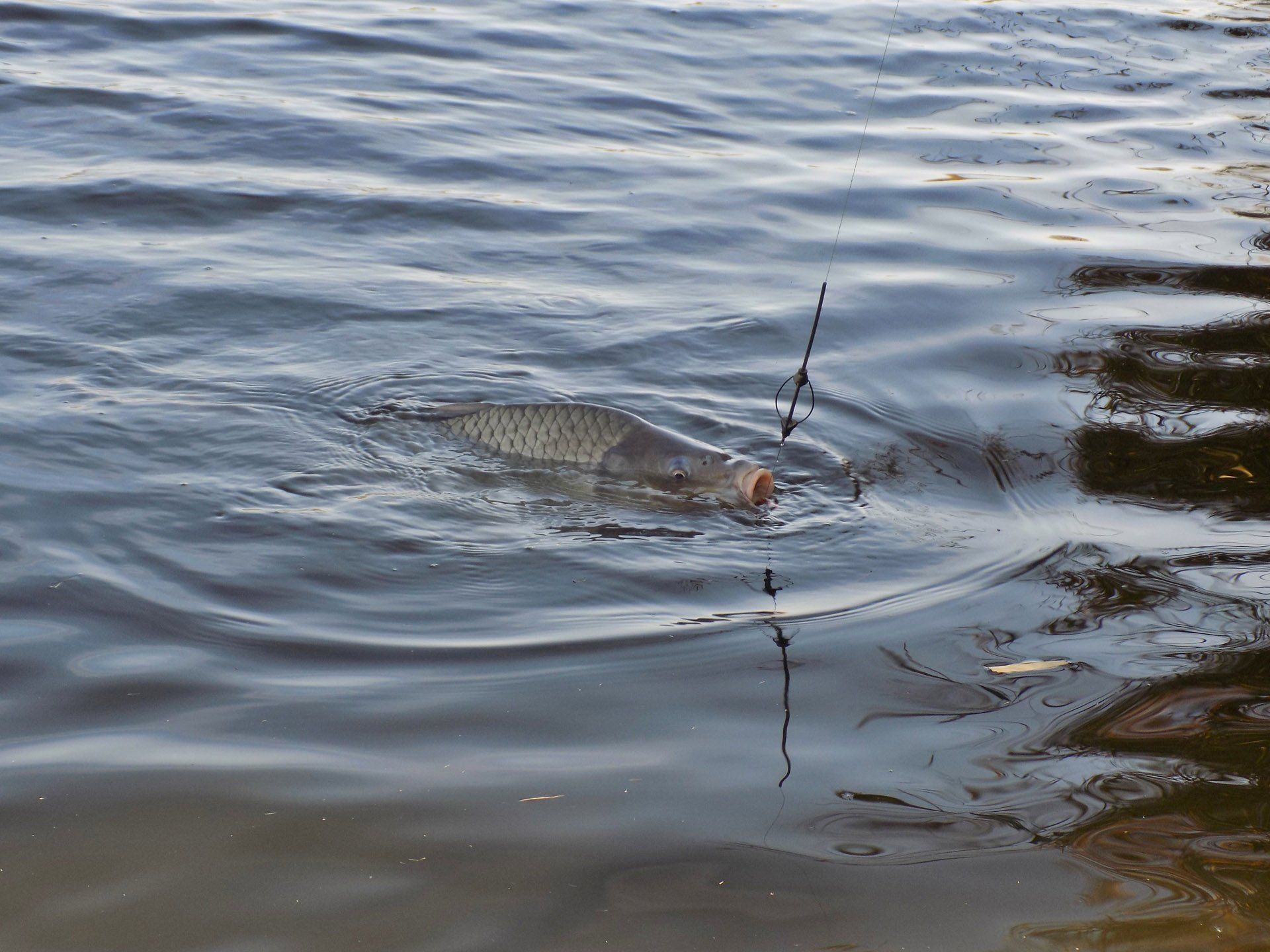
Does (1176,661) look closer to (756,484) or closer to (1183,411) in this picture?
(756,484)

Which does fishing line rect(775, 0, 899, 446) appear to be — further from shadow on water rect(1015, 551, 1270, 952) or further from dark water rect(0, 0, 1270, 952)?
shadow on water rect(1015, 551, 1270, 952)

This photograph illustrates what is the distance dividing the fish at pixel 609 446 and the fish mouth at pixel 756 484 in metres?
0.08

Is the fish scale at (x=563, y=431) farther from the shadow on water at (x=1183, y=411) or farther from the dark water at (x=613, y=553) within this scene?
the shadow on water at (x=1183, y=411)

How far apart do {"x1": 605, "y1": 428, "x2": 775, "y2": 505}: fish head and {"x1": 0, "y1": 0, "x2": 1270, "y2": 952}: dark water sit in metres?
0.09

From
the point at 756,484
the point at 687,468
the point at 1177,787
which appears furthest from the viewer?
the point at 687,468

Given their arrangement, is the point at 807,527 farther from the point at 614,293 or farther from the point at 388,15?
the point at 388,15

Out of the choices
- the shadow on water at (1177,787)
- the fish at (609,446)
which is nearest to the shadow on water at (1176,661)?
the shadow on water at (1177,787)

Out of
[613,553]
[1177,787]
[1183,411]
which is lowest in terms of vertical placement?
[613,553]

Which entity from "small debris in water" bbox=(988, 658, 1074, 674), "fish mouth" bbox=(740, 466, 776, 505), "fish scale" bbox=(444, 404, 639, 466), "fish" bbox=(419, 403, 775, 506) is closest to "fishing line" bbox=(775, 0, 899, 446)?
"fish mouth" bbox=(740, 466, 776, 505)

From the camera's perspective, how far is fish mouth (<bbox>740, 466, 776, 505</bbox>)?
14.3 feet

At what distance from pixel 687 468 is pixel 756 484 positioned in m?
0.28

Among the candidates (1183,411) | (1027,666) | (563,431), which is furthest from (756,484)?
(1183,411)

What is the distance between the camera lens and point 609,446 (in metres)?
4.58

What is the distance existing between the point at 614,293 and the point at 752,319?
765 millimetres
